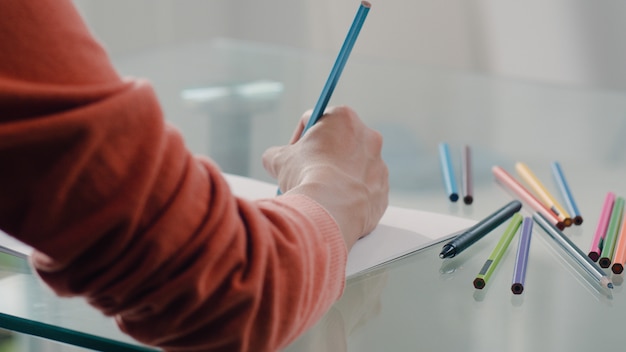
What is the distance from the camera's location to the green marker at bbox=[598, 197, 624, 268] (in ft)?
2.39

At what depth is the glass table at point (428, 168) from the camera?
616 millimetres

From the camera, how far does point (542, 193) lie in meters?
0.89

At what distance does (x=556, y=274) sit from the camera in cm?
72

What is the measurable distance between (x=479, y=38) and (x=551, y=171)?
1.51 metres

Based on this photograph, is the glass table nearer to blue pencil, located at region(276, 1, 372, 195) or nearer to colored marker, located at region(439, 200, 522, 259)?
colored marker, located at region(439, 200, 522, 259)

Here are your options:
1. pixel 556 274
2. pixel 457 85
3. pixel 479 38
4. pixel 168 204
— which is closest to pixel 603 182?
pixel 556 274

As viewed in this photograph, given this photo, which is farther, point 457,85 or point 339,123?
point 457,85

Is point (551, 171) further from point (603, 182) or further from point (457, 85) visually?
point (457, 85)

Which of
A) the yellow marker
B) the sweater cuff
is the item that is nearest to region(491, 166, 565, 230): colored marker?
the yellow marker

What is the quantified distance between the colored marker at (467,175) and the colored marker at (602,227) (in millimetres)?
130

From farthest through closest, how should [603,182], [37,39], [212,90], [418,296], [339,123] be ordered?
[212,90] → [603,182] → [339,123] → [418,296] → [37,39]

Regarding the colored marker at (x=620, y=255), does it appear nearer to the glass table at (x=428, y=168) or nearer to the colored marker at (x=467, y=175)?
the glass table at (x=428, y=168)

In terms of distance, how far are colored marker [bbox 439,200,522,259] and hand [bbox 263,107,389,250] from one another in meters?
0.07

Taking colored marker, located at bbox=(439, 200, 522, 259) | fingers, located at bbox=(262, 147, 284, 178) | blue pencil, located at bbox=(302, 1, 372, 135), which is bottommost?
colored marker, located at bbox=(439, 200, 522, 259)
